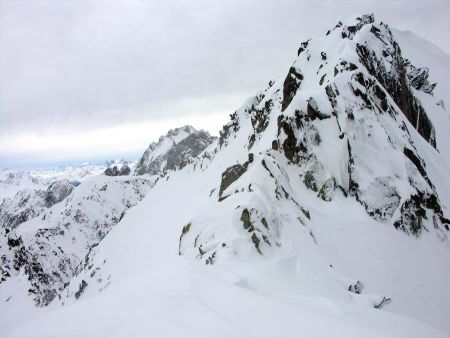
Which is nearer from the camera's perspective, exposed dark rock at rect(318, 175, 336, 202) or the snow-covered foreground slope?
the snow-covered foreground slope

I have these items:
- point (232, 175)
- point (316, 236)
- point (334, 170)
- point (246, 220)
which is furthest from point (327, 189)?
point (246, 220)

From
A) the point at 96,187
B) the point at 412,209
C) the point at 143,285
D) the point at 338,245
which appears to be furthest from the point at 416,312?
the point at 96,187

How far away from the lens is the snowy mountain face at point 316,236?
22.2ft

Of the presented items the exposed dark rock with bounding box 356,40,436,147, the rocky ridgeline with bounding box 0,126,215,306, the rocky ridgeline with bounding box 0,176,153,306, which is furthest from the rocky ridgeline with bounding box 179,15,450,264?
the rocky ridgeline with bounding box 0,176,153,306

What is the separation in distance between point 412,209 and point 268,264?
13.2 m

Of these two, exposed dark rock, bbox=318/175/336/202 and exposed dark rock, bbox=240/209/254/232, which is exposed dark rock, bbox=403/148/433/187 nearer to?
exposed dark rock, bbox=318/175/336/202

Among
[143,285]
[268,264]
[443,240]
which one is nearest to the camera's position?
[143,285]

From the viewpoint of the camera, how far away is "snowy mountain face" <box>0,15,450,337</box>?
266 inches

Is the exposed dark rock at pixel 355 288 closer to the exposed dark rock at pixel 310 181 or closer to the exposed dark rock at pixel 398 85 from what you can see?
the exposed dark rock at pixel 310 181

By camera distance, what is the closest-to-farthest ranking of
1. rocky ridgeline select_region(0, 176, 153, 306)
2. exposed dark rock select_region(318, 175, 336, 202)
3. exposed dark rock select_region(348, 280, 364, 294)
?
exposed dark rock select_region(348, 280, 364, 294) < exposed dark rock select_region(318, 175, 336, 202) < rocky ridgeline select_region(0, 176, 153, 306)

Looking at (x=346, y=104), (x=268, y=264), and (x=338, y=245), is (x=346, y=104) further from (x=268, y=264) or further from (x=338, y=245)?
(x=268, y=264)

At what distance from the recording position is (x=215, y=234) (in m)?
14.2

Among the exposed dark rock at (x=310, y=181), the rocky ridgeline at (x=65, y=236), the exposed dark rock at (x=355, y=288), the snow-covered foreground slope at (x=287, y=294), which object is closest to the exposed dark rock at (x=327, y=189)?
the exposed dark rock at (x=310, y=181)

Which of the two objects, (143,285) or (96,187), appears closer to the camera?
(143,285)
